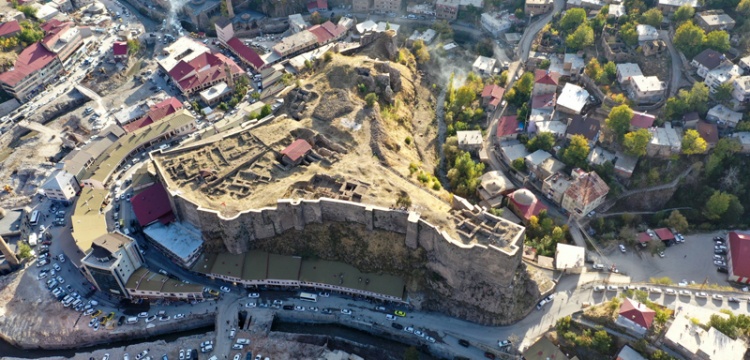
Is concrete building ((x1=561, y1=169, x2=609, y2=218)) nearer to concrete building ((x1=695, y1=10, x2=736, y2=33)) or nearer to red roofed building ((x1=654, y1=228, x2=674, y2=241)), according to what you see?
red roofed building ((x1=654, y1=228, x2=674, y2=241))

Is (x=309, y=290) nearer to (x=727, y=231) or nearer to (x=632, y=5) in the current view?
(x=727, y=231)

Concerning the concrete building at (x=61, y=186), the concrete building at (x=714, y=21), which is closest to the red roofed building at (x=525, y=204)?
the concrete building at (x=714, y=21)

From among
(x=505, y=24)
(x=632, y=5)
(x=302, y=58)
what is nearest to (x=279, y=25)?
(x=302, y=58)

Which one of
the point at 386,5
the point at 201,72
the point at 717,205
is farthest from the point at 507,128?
the point at 201,72

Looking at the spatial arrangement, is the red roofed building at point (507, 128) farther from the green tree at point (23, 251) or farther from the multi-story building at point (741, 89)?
the green tree at point (23, 251)

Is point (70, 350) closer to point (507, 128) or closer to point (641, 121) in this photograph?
point (507, 128)

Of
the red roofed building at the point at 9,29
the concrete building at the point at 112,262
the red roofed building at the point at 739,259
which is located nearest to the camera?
the concrete building at the point at 112,262

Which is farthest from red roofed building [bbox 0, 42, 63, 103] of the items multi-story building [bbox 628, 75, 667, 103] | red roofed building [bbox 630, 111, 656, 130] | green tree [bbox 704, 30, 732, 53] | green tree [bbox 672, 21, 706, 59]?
green tree [bbox 704, 30, 732, 53]
